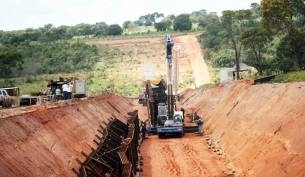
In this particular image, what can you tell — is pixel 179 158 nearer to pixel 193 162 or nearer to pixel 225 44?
pixel 193 162

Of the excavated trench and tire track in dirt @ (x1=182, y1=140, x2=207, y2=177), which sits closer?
the excavated trench

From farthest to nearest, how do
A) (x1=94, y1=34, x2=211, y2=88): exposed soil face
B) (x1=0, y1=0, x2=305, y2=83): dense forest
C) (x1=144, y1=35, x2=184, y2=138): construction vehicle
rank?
1. (x1=94, y1=34, x2=211, y2=88): exposed soil face
2. (x1=0, y1=0, x2=305, y2=83): dense forest
3. (x1=144, y1=35, x2=184, y2=138): construction vehicle

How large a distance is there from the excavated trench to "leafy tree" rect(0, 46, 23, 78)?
49.8 metres

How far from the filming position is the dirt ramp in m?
22.2

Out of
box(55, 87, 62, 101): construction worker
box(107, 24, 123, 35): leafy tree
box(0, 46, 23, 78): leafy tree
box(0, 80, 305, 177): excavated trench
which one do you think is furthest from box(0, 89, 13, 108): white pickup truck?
box(107, 24, 123, 35): leafy tree

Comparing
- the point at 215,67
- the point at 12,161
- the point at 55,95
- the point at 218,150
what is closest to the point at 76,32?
the point at 215,67

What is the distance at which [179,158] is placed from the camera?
36.5 m

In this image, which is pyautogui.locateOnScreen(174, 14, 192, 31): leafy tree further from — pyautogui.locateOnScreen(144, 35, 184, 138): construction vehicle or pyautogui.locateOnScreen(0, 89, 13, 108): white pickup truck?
pyautogui.locateOnScreen(0, 89, 13, 108): white pickup truck

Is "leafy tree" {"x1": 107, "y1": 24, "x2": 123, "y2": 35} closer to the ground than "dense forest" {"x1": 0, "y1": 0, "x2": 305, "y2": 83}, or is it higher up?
higher up

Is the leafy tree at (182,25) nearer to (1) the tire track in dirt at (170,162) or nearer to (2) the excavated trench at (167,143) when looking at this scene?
(2) the excavated trench at (167,143)

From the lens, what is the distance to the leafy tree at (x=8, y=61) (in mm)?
93981

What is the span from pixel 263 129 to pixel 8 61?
71196 millimetres

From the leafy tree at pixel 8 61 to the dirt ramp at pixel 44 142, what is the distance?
58.5 metres

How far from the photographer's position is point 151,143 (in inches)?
1759
